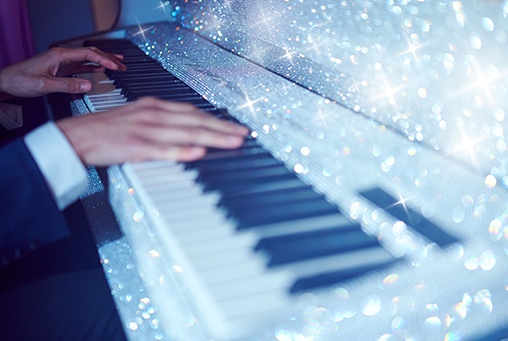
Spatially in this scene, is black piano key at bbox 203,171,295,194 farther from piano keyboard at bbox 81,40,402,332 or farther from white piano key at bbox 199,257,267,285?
white piano key at bbox 199,257,267,285

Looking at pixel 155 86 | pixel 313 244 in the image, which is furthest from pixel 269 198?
pixel 155 86

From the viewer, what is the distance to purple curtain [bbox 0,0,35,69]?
7.41ft

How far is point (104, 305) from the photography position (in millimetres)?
687

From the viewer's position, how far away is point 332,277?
1.29 ft

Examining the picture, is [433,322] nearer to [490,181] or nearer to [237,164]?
[490,181]

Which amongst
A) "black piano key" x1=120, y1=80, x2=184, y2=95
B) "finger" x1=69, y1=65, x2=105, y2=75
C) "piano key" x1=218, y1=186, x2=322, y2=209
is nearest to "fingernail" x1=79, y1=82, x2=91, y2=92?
"black piano key" x1=120, y1=80, x2=184, y2=95

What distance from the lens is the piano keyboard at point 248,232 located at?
387 mm

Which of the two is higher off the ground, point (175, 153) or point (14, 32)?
point (14, 32)

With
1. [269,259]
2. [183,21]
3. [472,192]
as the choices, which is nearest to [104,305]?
[269,259]

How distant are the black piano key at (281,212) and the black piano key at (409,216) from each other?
61mm

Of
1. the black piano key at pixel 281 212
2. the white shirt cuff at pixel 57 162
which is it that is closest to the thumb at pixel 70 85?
the white shirt cuff at pixel 57 162

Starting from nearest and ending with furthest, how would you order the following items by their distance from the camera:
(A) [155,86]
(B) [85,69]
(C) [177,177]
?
(C) [177,177]
(A) [155,86]
(B) [85,69]

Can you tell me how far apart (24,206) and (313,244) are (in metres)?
0.45

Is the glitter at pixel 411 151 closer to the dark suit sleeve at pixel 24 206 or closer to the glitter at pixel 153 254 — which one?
the glitter at pixel 153 254
